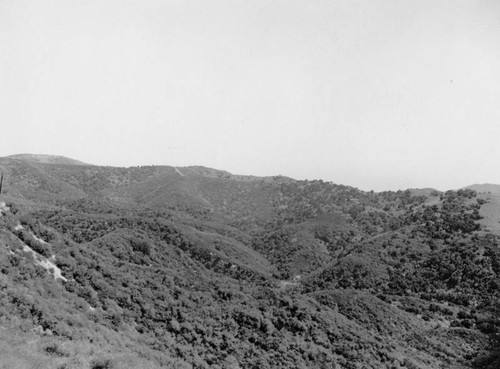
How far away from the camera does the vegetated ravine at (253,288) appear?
58.9ft

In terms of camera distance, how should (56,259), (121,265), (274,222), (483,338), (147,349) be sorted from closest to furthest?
(147,349) → (56,259) → (121,265) → (483,338) → (274,222)

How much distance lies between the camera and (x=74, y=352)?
1338 cm

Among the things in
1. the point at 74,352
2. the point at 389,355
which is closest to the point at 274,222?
the point at 389,355

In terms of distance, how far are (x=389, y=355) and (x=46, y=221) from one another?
218 ft

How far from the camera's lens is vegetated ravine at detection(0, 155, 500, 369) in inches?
707

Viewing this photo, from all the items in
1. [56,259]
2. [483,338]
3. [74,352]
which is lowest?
[483,338]

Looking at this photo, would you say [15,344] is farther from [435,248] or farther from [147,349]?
[435,248]

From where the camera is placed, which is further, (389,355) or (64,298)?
(389,355)

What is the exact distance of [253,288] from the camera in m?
42.4

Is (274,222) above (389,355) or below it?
above

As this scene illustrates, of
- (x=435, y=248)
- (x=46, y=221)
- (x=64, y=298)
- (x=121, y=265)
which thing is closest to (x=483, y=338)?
(x=435, y=248)

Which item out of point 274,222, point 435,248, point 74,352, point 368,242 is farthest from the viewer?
point 274,222

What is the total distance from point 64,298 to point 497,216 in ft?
348

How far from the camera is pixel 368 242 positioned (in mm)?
90500
